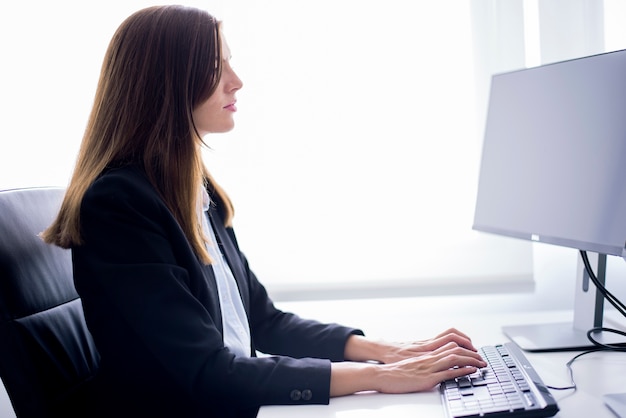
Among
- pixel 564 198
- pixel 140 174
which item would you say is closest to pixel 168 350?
pixel 140 174

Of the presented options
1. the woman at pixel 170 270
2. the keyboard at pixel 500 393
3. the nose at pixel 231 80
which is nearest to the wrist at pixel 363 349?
the woman at pixel 170 270

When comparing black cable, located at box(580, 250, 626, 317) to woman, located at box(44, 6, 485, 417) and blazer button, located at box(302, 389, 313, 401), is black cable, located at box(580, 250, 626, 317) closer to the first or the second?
woman, located at box(44, 6, 485, 417)

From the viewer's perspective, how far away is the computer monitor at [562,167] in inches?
45.9

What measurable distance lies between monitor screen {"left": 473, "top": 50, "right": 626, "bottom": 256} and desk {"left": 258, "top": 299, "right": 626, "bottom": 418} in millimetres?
221

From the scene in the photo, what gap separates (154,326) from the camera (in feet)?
3.07

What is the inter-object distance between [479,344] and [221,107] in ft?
2.35

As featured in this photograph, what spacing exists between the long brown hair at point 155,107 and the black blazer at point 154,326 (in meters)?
0.05

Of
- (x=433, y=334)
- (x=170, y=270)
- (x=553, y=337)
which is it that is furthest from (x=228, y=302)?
(x=553, y=337)

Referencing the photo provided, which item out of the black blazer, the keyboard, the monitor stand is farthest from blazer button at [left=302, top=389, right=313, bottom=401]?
the monitor stand

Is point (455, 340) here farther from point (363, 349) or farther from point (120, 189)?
point (120, 189)

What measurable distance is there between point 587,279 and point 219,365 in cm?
86

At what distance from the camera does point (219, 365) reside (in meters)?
0.93

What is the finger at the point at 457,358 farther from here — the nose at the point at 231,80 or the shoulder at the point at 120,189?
the nose at the point at 231,80

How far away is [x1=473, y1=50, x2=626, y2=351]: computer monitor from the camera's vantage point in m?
1.17
